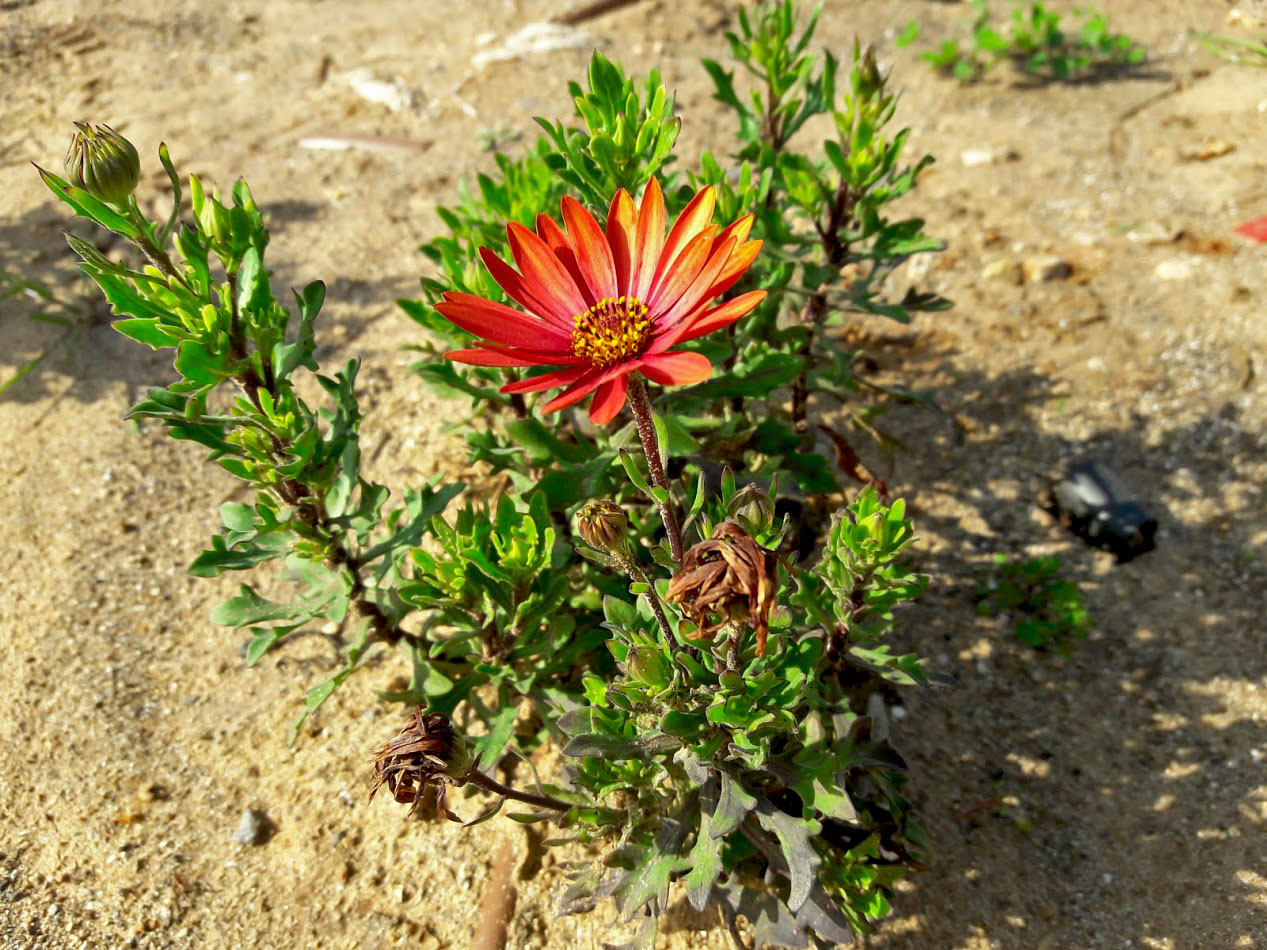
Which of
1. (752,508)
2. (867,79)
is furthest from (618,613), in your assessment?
(867,79)

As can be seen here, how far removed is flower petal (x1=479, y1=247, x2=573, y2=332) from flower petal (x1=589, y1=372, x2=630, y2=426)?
1.25 ft

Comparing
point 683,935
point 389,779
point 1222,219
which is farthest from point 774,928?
point 1222,219

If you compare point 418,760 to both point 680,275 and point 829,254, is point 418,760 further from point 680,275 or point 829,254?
point 829,254

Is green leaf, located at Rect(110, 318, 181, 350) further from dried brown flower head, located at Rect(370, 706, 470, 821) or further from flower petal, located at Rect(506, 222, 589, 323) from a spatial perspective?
dried brown flower head, located at Rect(370, 706, 470, 821)

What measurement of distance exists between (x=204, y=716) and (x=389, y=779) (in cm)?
125

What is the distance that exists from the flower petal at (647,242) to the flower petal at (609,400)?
14.8 inches

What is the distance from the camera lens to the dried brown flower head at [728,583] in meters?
1.52

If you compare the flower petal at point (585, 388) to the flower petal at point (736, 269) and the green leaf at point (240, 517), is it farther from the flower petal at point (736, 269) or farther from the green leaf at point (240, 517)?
the green leaf at point (240, 517)

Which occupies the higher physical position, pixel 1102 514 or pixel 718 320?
pixel 718 320

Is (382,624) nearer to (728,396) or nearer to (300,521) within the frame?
(300,521)

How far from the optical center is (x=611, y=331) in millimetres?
1925

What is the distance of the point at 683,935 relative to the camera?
2.54 meters

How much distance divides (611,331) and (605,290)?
0.16 m

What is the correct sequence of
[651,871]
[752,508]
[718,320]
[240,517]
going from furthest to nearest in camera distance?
1. [240,517]
2. [651,871]
3. [752,508]
4. [718,320]
